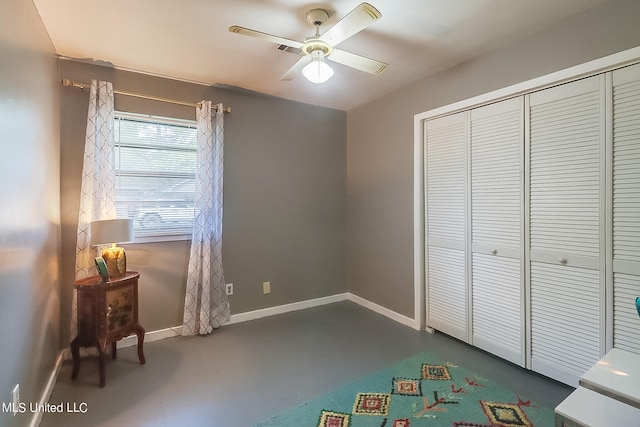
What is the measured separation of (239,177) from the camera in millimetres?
3227

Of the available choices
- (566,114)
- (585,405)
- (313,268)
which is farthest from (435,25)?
(313,268)

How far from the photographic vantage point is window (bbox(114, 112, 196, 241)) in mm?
2676

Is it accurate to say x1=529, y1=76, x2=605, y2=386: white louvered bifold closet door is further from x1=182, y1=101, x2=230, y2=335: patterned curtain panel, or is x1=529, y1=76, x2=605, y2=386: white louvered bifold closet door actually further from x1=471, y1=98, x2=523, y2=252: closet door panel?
x1=182, y1=101, x2=230, y2=335: patterned curtain panel

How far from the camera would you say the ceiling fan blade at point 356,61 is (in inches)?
74.7

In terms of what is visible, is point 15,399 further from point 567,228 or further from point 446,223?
point 567,228

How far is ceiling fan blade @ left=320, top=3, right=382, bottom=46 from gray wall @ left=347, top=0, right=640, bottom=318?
1.02m

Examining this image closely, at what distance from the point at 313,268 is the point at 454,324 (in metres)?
1.66

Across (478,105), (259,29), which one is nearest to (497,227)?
(478,105)

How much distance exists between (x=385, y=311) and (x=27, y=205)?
313cm

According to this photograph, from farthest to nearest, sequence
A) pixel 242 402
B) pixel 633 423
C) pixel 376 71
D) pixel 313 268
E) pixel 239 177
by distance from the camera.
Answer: pixel 313 268
pixel 239 177
pixel 376 71
pixel 242 402
pixel 633 423

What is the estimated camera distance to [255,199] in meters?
3.33

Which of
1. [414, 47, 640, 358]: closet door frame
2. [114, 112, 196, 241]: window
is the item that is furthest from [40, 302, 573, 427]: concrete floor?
[114, 112, 196, 241]: window

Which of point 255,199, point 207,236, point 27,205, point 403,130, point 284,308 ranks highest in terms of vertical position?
point 403,130

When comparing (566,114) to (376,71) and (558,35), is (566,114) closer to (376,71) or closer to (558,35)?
(558,35)
